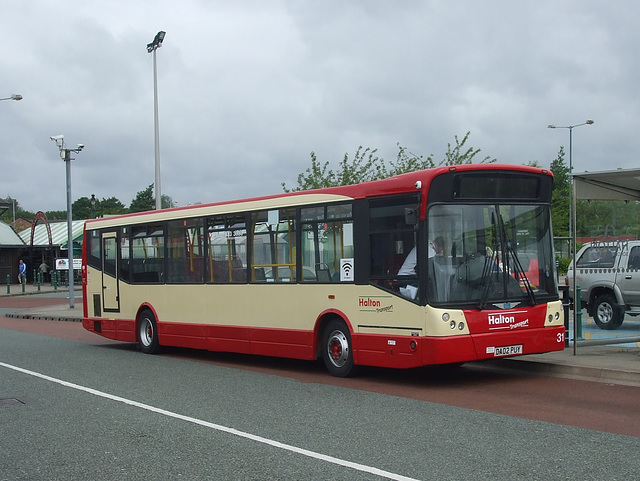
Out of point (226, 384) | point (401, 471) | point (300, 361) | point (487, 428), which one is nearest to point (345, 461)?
point (401, 471)

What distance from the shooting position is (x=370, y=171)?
113 feet

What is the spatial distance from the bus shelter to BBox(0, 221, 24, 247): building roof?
5442 centimetres

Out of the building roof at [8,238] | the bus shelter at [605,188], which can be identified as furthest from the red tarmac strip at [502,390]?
the building roof at [8,238]

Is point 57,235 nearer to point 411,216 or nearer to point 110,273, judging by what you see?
point 110,273

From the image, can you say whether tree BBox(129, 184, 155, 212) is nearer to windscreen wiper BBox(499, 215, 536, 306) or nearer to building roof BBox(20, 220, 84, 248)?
building roof BBox(20, 220, 84, 248)

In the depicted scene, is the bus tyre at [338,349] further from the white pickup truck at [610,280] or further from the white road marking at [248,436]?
the white pickup truck at [610,280]

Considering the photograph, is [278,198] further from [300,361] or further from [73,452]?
[73,452]

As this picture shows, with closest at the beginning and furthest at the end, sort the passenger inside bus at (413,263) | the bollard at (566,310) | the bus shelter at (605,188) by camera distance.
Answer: the passenger inside bus at (413,263)
the bus shelter at (605,188)
the bollard at (566,310)

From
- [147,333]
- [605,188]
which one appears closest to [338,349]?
[605,188]

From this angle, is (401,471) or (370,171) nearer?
(401,471)

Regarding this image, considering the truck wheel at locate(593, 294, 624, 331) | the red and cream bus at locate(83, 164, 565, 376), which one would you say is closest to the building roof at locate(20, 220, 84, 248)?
the truck wheel at locate(593, 294, 624, 331)

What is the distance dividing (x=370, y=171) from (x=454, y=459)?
2812 centimetres

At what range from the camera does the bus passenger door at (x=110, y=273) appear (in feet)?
57.3

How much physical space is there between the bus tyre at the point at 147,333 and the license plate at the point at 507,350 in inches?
313
